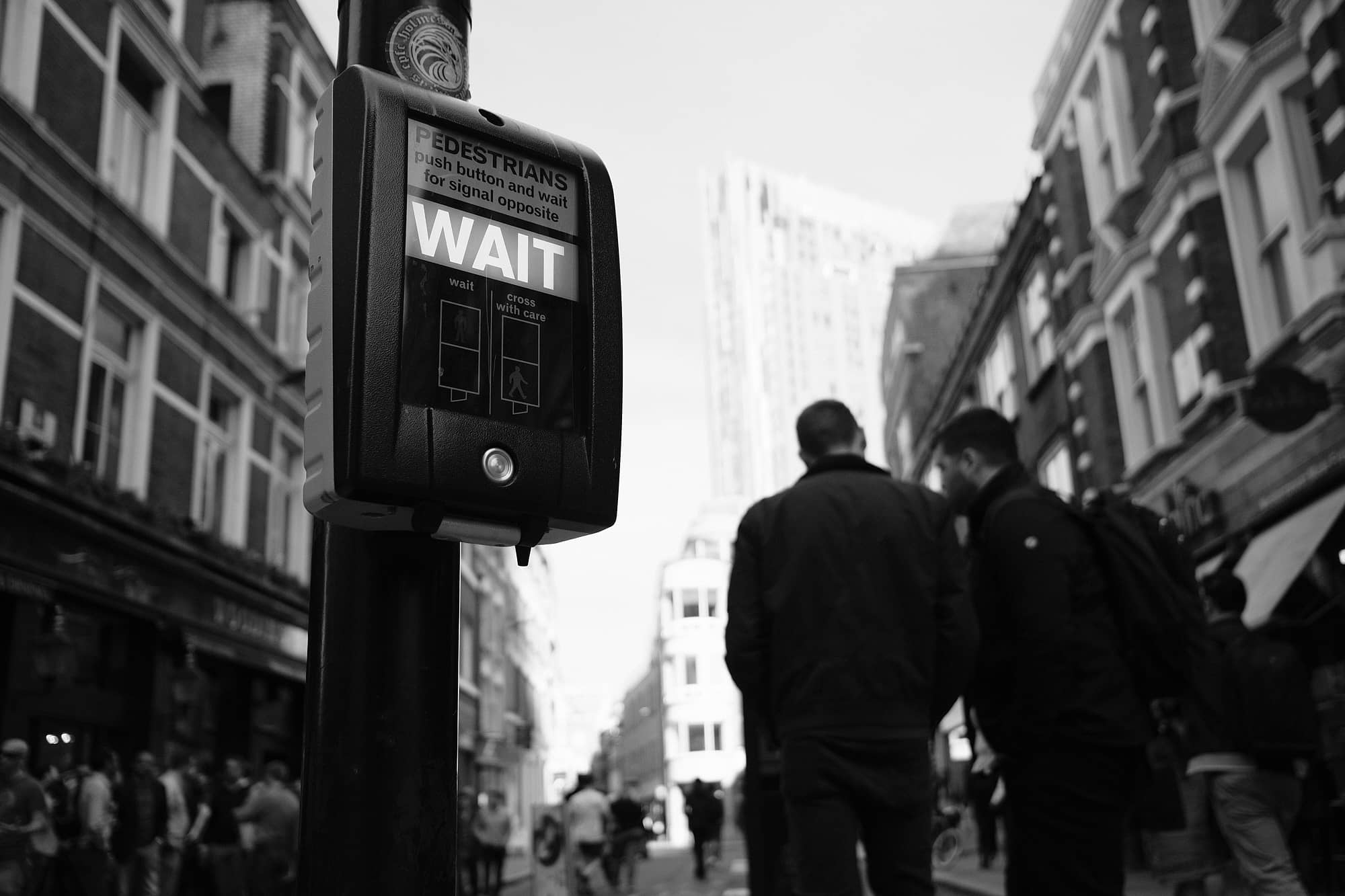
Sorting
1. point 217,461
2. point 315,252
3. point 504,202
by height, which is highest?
point 217,461

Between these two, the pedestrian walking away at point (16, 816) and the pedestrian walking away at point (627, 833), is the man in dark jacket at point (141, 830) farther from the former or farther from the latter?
the pedestrian walking away at point (627, 833)

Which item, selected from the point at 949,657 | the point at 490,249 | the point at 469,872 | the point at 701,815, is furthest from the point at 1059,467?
the point at 490,249

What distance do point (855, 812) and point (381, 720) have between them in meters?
2.18

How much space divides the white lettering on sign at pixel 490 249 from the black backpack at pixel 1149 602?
2.63 meters

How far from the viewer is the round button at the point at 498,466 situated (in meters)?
1.62

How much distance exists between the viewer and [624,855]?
2197 cm

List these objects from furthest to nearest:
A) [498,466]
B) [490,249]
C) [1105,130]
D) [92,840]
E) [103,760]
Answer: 1. [1105,130]
2. [103,760]
3. [92,840]
4. [490,249]
5. [498,466]

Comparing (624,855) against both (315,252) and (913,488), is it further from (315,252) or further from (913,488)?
(315,252)

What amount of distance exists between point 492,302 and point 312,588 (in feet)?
A: 1.57

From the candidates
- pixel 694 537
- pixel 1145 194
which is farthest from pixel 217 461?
pixel 694 537

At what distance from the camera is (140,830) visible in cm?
1268

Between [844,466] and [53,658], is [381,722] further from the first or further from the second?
[53,658]

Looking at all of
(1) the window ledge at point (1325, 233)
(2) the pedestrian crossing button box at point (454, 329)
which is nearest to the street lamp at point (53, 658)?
(1) the window ledge at point (1325, 233)

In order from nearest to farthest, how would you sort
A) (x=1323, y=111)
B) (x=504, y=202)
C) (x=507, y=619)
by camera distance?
(x=504, y=202), (x=1323, y=111), (x=507, y=619)
